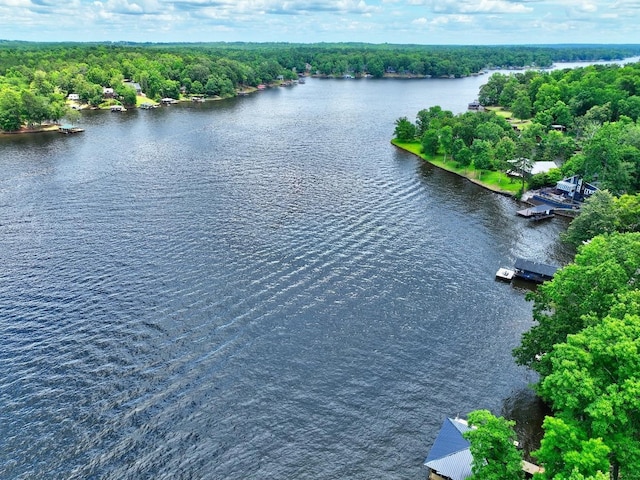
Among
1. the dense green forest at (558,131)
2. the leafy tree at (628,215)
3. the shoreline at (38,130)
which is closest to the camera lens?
the leafy tree at (628,215)

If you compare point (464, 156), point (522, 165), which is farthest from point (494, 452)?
point (464, 156)

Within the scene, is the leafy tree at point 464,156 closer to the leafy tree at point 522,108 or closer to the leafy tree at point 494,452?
the leafy tree at point 522,108

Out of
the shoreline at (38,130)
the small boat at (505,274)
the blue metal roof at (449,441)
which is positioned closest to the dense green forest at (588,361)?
the blue metal roof at (449,441)

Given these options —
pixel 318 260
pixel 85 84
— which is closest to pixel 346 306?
pixel 318 260

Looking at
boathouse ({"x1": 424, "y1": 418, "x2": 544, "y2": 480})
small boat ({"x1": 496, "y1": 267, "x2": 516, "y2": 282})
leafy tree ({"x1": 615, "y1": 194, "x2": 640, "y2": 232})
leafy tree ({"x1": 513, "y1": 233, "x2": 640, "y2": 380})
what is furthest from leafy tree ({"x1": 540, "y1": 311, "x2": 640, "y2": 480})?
leafy tree ({"x1": 615, "y1": 194, "x2": 640, "y2": 232})

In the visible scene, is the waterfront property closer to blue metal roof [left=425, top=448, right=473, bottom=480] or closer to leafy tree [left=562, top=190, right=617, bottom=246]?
leafy tree [left=562, top=190, right=617, bottom=246]

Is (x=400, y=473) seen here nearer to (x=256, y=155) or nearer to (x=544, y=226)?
(x=544, y=226)
